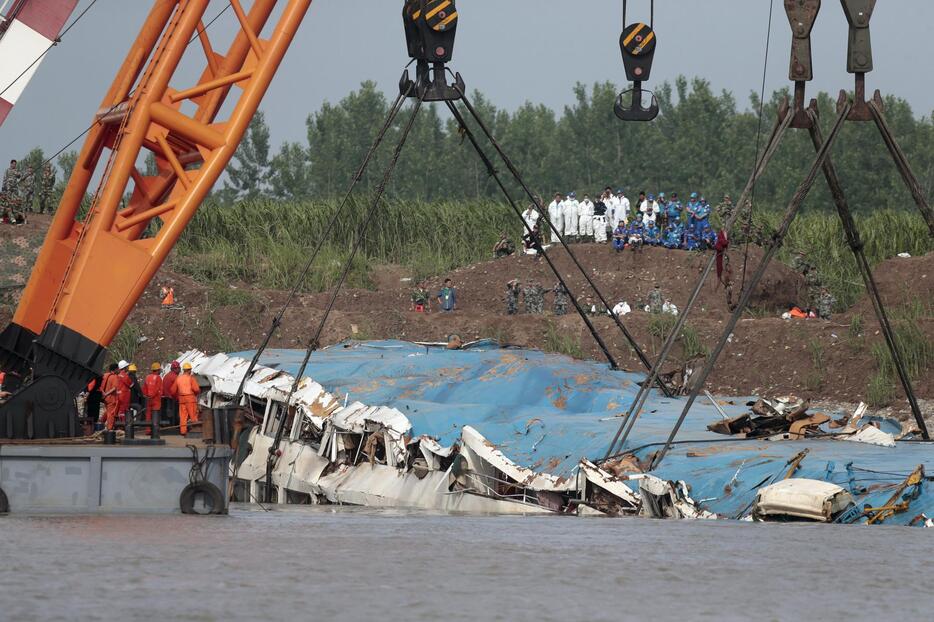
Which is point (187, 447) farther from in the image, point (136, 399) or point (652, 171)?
point (652, 171)

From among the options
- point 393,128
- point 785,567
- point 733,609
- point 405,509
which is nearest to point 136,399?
point 405,509

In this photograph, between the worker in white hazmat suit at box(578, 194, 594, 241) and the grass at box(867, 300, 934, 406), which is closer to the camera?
the grass at box(867, 300, 934, 406)

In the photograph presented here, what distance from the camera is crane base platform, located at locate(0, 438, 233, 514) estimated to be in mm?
15203

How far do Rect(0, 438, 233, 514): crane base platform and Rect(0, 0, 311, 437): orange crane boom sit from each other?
49.5 inches

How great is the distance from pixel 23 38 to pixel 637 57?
9035mm

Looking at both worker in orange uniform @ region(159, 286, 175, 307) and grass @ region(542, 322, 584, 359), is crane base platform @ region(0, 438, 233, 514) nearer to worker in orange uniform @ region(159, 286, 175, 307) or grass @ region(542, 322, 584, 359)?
grass @ region(542, 322, 584, 359)

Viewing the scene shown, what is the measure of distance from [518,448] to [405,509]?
5.18 feet

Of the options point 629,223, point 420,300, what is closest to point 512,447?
point 420,300

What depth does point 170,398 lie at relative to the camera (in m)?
22.6

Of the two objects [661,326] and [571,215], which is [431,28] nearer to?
[661,326]

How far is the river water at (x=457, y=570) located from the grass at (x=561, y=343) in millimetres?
16036

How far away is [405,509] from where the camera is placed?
18547mm

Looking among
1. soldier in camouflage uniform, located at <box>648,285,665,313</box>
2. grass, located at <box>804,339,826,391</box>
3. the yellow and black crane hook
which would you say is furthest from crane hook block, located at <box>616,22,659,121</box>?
soldier in camouflage uniform, located at <box>648,285,665,313</box>

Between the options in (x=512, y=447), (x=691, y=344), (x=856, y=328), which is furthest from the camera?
(x=691, y=344)
